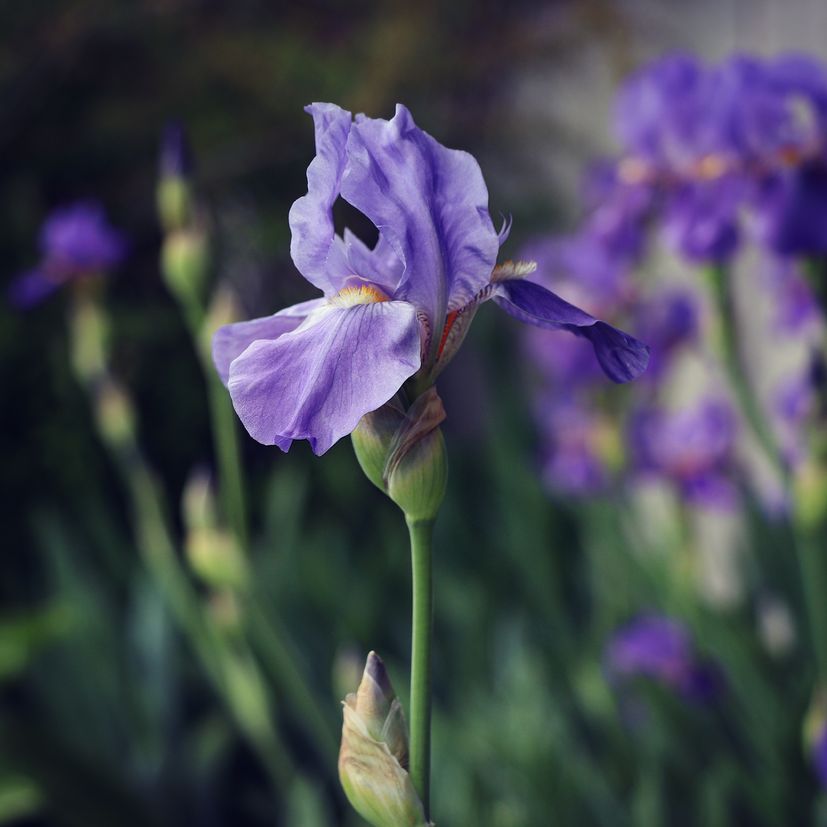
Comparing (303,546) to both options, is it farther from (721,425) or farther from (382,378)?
(382,378)

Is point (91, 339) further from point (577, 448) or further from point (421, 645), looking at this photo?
point (421, 645)

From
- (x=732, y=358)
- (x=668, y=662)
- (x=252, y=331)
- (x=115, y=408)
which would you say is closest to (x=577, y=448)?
(x=668, y=662)

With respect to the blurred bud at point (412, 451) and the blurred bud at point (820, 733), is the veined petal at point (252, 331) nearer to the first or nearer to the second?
the blurred bud at point (412, 451)

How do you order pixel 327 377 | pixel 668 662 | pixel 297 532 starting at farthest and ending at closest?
pixel 297 532 → pixel 668 662 → pixel 327 377

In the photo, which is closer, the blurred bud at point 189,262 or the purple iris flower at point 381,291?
the purple iris flower at point 381,291

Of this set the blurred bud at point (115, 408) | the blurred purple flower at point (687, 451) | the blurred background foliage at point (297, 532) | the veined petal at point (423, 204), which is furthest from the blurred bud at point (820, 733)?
the blurred bud at point (115, 408)

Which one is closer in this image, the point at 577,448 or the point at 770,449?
the point at 770,449

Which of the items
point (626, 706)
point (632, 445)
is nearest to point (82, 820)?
point (626, 706)

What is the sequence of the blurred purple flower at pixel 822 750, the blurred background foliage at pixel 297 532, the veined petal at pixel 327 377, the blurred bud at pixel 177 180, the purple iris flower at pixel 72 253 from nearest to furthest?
the veined petal at pixel 327 377, the blurred purple flower at pixel 822 750, the blurred bud at pixel 177 180, the blurred background foliage at pixel 297 532, the purple iris flower at pixel 72 253
